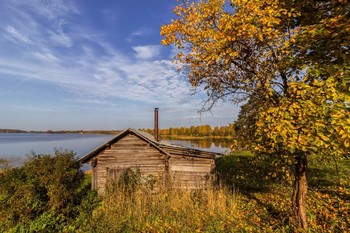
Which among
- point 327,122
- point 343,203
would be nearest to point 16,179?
point 327,122

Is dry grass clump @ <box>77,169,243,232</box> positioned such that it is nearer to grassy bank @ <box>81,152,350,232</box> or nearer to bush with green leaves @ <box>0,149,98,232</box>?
grassy bank @ <box>81,152,350,232</box>

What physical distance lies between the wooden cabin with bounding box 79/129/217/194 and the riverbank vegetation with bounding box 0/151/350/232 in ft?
8.35

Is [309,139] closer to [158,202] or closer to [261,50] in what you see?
[261,50]

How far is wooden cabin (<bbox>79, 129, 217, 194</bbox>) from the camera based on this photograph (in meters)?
15.0

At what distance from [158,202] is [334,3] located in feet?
33.0

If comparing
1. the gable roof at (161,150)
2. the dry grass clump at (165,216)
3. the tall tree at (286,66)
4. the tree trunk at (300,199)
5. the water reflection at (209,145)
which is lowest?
the water reflection at (209,145)

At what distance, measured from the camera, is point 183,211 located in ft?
31.6

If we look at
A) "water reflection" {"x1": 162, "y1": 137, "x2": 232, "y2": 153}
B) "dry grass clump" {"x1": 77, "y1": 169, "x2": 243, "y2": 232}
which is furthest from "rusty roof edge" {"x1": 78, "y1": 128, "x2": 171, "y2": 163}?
"water reflection" {"x1": 162, "y1": 137, "x2": 232, "y2": 153}

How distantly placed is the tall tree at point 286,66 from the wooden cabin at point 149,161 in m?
7.29

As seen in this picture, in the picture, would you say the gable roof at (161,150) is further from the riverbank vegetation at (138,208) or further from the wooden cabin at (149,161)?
the riverbank vegetation at (138,208)

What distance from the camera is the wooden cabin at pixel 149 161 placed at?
15.0 metres

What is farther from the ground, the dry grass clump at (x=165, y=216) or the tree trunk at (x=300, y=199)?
the tree trunk at (x=300, y=199)

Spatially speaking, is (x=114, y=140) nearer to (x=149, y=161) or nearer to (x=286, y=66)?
(x=149, y=161)

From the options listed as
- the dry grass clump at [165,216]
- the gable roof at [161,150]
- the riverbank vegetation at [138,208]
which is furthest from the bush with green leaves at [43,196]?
the gable roof at [161,150]
